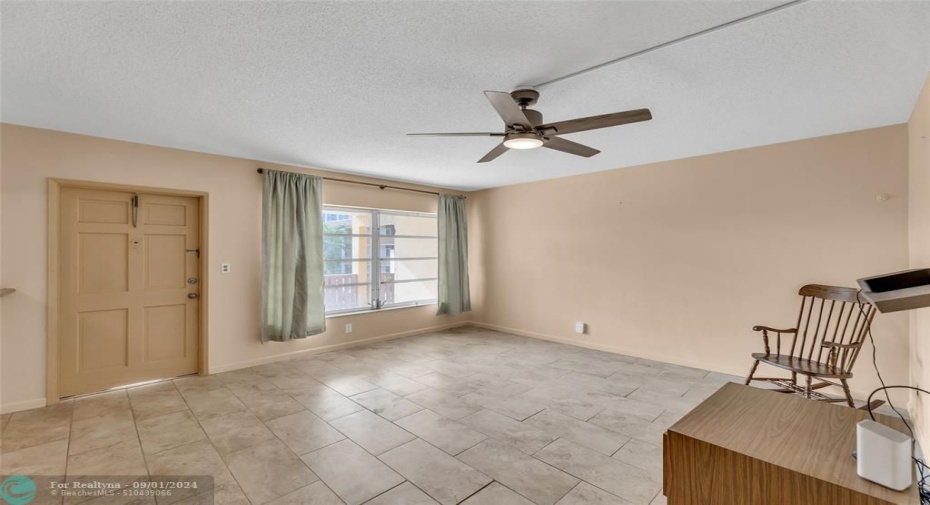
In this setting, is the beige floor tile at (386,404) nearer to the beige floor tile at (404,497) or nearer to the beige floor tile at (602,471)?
the beige floor tile at (404,497)

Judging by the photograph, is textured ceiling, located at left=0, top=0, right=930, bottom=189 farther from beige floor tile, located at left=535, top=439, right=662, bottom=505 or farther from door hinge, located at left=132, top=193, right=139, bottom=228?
beige floor tile, located at left=535, top=439, right=662, bottom=505

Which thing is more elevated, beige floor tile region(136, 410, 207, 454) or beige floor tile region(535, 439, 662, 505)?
Result: beige floor tile region(136, 410, 207, 454)

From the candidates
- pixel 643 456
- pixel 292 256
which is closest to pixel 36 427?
pixel 292 256

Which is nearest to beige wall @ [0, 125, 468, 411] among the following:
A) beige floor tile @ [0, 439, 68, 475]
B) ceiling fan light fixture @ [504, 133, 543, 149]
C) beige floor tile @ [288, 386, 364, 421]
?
beige floor tile @ [0, 439, 68, 475]

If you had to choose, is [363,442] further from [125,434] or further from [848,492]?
[848,492]

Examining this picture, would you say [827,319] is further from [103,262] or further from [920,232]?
[103,262]

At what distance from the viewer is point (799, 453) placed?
1.17 meters

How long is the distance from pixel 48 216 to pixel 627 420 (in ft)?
17.0

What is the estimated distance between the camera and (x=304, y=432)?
289 centimetres

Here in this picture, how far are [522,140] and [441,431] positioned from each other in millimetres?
2177

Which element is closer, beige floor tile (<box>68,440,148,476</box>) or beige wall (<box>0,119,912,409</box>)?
beige floor tile (<box>68,440,148,476</box>)

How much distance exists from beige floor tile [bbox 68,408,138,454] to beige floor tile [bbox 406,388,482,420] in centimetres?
211

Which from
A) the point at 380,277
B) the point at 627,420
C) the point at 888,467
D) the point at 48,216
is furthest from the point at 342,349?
the point at 888,467

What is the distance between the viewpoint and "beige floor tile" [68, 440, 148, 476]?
7.82ft
